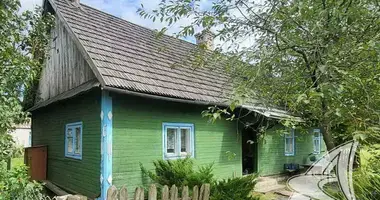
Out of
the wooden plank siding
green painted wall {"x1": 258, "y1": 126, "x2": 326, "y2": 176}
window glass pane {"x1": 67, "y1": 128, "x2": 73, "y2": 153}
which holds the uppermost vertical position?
the wooden plank siding

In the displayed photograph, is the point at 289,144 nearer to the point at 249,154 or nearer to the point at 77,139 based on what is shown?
the point at 249,154

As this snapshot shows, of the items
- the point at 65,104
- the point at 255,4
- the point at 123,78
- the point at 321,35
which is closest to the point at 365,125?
the point at 321,35

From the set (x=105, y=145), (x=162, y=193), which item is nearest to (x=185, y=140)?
(x=105, y=145)

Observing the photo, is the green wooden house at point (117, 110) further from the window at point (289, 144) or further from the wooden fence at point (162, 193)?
the wooden fence at point (162, 193)

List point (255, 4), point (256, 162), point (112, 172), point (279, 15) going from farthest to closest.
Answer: point (256, 162) < point (112, 172) < point (255, 4) < point (279, 15)

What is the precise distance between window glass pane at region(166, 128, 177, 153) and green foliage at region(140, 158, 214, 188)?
80cm

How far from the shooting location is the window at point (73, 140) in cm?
823

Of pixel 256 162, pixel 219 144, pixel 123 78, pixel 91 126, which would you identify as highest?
pixel 123 78

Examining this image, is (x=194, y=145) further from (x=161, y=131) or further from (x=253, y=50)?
(x=253, y=50)

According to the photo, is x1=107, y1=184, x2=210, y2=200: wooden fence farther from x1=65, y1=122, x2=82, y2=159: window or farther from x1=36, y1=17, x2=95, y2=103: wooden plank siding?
x1=65, y1=122, x2=82, y2=159: window

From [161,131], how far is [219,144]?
235cm

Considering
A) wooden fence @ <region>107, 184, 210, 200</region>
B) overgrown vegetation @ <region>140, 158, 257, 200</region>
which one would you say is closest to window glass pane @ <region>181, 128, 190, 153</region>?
overgrown vegetation @ <region>140, 158, 257, 200</region>

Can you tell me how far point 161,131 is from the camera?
8094 millimetres

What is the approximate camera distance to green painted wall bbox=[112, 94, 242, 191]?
23.7 feet
